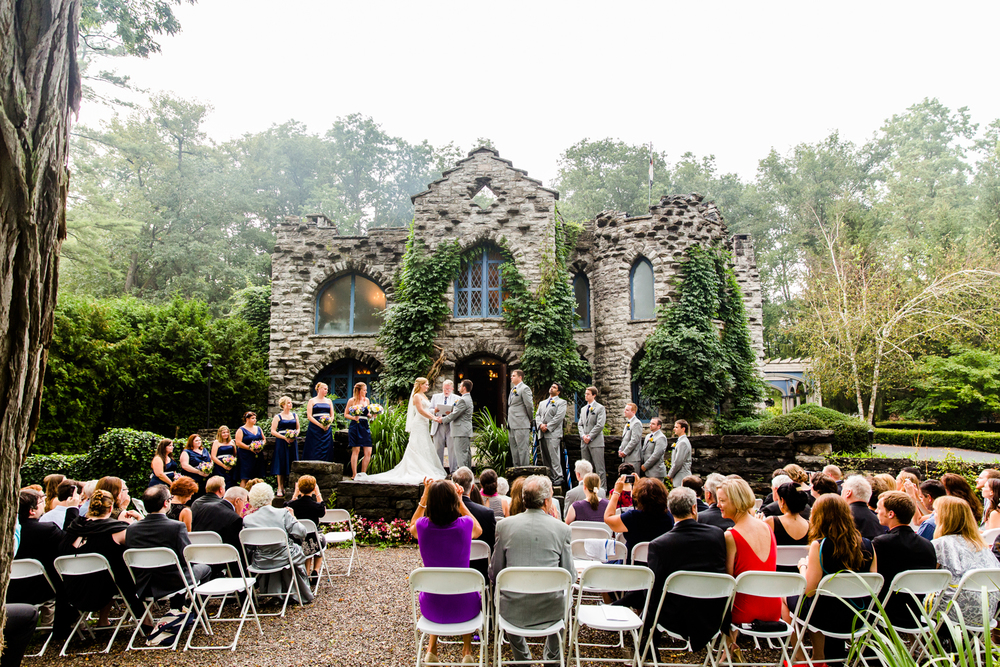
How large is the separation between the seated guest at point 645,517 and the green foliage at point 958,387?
1708 centimetres

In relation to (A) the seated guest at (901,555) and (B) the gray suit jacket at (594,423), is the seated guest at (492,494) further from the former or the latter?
(B) the gray suit jacket at (594,423)

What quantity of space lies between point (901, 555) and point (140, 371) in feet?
49.1

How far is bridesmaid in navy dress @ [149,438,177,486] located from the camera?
7949mm

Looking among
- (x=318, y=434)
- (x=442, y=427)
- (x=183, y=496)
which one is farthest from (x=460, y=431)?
(x=183, y=496)

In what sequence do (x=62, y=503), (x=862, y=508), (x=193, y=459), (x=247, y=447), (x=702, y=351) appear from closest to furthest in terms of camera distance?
(x=862, y=508) < (x=62, y=503) < (x=193, y=459) < (x=247, y=447) < (x=702, y=351)

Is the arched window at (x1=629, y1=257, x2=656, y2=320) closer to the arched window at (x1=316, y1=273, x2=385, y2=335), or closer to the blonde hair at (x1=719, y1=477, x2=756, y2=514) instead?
the arched window at (x1=316, y1=273, x2=385, y2=335)

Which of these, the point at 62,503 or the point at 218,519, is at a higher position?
the point at 62,503

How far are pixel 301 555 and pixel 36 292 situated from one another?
5072 millimetres

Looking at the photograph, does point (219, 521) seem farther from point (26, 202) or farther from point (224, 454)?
point (26, 202)

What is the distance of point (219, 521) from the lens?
5621mm

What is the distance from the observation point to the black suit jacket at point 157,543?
487 cm

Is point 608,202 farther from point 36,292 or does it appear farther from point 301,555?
point 36,292

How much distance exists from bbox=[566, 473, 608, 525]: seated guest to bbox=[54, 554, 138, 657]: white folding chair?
4.12m

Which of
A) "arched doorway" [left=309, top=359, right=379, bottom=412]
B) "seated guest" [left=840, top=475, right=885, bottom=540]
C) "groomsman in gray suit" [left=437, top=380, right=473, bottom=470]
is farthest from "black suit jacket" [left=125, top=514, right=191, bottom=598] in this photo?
"arched doorway" [left=309, top=359, right=379, bottom=412]
